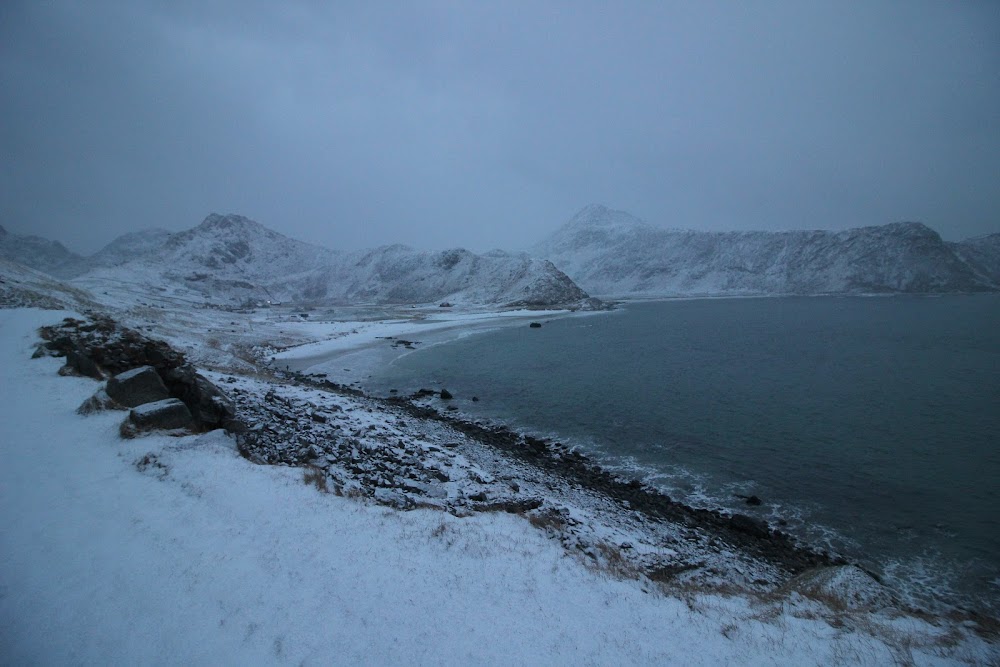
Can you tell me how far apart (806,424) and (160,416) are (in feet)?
96.5

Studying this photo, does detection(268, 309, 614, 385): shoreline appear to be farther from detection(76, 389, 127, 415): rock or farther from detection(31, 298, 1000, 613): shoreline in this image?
detection(76, 389, 127, 415): rock

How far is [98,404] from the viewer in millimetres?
13008

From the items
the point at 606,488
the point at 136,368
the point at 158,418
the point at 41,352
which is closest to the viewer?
the point at 158,418

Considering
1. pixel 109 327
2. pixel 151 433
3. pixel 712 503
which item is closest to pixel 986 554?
pixel 712 503

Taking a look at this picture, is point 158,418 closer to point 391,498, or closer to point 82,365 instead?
point 82,365

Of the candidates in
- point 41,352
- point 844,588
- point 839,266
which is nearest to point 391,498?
point 844,588

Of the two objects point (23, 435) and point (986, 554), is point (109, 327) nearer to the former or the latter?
point (23, 435)

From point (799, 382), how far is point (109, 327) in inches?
1677

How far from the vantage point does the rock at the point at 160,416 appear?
12.4 metres

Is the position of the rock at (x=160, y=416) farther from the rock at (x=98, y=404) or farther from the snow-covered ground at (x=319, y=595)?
the snow-covered ground at (x=319, y=595)

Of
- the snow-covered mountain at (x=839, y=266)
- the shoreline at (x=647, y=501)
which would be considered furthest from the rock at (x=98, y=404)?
the snow-covered mountain at (x=839, y=266)

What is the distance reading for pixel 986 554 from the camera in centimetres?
1262

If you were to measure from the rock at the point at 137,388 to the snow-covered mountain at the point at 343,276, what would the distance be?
101368 mm

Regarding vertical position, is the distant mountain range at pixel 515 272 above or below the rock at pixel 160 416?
above
